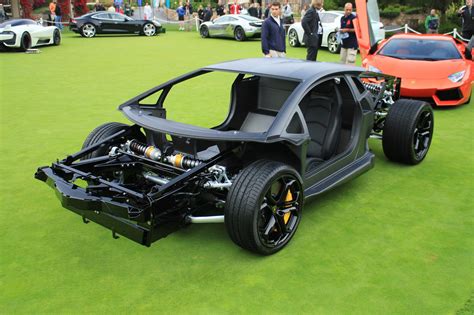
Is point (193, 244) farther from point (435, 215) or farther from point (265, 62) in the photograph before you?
point (435, 215)

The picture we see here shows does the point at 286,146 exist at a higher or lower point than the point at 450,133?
higher

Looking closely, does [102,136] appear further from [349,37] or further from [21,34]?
[21,34]

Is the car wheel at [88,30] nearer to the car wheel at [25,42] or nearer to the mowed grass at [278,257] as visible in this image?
the car wheel at [25,42]

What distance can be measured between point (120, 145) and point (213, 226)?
121 centimetres

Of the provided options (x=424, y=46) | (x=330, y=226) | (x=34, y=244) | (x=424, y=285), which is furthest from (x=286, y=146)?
(x=424, y=46)

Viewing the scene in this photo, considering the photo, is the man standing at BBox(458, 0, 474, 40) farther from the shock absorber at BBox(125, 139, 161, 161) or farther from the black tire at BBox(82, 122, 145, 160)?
the shock absorber at BBox(125, 139, 161, 161)

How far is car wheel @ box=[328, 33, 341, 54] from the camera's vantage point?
1667 centimetres

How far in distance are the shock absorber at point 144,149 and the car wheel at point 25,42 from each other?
13826 millimetres

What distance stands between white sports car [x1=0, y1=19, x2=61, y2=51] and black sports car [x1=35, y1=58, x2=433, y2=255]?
13.4m

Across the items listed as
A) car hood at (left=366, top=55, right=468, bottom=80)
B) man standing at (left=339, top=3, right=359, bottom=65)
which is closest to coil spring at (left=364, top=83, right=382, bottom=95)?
car hood at (left=366, top=55, right=468, bottom=80)

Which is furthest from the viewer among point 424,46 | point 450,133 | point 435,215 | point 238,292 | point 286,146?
point 424,46

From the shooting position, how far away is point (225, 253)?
3.93 m

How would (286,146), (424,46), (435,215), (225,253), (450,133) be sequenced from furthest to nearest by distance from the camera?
(424,46) < (450,133) < (435,215) < (286,146) < (225,253)

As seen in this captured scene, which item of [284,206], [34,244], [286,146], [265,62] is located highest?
[265,62]
